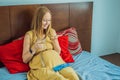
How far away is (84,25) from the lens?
272 cm

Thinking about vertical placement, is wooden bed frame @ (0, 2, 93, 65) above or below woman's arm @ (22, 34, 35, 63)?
above

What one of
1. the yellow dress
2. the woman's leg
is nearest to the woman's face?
the yellow dress

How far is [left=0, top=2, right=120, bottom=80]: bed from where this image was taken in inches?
77.1

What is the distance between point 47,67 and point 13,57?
434 millimetres

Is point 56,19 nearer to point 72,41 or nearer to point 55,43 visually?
point 72,41

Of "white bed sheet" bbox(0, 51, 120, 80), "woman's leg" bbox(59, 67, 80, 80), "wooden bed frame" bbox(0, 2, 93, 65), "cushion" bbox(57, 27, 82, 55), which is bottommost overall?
"white bed sheet" bbox(0, 51, 120, 80)

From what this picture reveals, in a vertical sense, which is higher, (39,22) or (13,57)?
(39,22)

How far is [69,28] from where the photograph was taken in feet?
8.36

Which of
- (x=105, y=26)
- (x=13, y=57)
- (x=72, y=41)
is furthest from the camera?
(x=105, y=26)

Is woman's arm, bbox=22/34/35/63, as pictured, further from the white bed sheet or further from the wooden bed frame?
the wooden bed frame

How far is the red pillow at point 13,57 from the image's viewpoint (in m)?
2.00

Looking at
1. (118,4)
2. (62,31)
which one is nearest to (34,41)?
(62,31)

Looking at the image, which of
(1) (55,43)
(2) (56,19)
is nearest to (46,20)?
(1) (55,43)

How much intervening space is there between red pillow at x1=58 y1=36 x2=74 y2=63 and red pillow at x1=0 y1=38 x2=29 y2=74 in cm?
45
